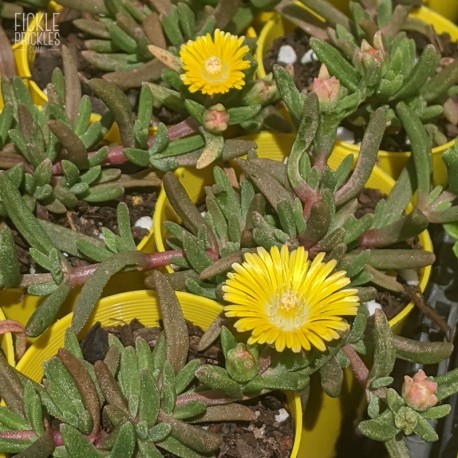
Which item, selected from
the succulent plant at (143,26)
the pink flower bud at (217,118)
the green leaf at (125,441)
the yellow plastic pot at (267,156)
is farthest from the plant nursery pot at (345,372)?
the green leaf at (125,441)

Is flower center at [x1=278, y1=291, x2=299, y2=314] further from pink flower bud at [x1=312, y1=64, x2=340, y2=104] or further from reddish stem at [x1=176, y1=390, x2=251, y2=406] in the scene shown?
pink flower bud at [x1=312, y1=64, x2=340, y2=104]

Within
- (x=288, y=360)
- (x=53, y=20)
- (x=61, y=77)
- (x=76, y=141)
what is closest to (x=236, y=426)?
(x=288, y=360)

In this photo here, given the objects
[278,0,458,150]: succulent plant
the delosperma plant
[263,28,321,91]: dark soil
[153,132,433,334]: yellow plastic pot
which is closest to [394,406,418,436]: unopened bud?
the delosperma plant

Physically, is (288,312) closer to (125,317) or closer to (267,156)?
(125,317)

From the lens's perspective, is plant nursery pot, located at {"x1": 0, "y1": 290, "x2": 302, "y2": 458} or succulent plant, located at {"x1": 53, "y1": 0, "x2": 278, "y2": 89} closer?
plant nursery pot, located at {"x1": 0, "y1": 290, "x2": 302, "y2": 458}

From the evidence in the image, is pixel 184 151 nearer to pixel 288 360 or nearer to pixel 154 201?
pixel 154 201

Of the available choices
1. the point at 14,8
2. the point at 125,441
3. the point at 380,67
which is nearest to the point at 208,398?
the point at 125,441

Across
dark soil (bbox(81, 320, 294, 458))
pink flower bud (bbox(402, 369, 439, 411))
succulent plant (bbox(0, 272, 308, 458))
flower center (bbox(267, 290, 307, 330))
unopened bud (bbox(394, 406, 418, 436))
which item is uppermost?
flower center (bbox(267, 290, 307, 330))
